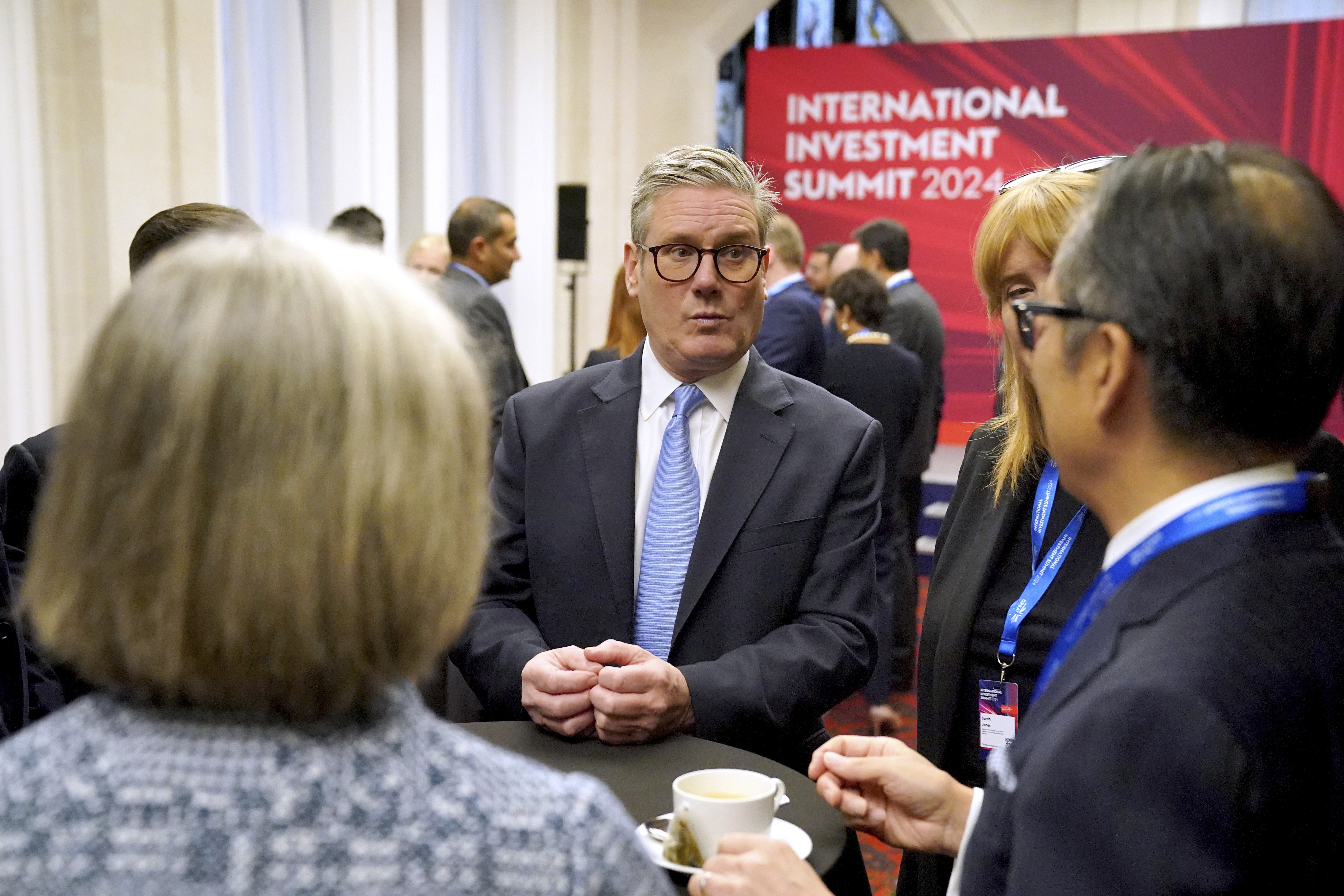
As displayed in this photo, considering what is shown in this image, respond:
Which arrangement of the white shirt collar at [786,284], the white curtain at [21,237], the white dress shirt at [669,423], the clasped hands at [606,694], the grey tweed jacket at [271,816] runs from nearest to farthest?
the grey tweed jacket at [271,816], the clasped hands at [606,694], the white dress shirt at [669,423], the white curtain at [21,237], the white shirt collar at [786,284]

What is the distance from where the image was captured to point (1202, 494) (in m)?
0.94

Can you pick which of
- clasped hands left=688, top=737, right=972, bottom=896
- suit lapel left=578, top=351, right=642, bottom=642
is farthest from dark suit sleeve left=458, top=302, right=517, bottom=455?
clasped hands left=688, top=737, right=972, bottom=896

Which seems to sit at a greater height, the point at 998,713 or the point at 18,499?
the point at 18,499

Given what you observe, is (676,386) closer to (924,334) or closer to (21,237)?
(21,237)

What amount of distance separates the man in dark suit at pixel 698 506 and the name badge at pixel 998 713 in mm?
250

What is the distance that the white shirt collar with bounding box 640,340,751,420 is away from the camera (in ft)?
6.67

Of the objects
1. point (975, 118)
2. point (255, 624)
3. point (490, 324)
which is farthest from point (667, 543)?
point (975, 118)

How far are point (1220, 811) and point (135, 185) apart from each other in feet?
15.4

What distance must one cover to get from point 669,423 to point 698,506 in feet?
0.53

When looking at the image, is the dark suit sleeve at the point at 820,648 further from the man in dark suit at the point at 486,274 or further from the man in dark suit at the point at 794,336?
the man in dark suit at the point at 486,274

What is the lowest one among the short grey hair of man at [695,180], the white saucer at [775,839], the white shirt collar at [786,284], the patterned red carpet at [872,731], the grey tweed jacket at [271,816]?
the patterned red carpet at [872,731]

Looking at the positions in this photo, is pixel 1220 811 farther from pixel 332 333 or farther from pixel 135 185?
pixel 135 185

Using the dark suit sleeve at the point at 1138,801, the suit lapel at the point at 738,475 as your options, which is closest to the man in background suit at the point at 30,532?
the suit lapel at the point at 738,475

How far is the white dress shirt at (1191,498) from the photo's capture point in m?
0.94
